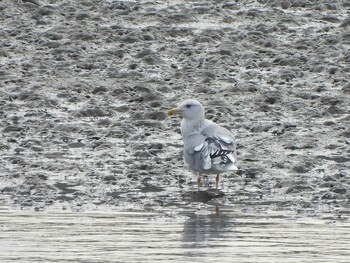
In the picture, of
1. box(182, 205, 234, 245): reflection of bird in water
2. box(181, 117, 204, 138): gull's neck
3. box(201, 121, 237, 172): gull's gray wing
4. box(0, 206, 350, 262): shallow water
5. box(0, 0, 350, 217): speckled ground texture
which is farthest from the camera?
box(181, 117, 204, 138): gull's neck

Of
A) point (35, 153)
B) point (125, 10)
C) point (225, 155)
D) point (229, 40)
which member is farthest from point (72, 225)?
point (125, 10)

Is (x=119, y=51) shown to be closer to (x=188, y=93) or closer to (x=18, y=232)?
(x=188, y=93)

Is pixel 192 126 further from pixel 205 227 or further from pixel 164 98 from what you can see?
pixel 164 98

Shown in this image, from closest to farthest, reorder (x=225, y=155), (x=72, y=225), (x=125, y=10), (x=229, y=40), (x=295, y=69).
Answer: (x=72, y=225), (x=225, y=155), (x=295, y=69), (x=229, y=40), (x=125, y=10)

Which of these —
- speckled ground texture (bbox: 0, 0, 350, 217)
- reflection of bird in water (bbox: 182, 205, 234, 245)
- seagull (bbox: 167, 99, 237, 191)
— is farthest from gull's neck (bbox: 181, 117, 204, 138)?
reflection of bird in water (bbox: 182, 205, 234, 245)

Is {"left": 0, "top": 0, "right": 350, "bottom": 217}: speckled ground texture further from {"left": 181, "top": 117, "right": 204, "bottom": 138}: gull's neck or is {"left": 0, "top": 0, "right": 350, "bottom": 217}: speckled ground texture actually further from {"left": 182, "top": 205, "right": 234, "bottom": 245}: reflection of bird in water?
{"left": 182, "top": 205, "right": 234, "bottom": 245}: reflection of bird in water

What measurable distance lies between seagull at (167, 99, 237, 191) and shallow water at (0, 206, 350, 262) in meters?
0.78

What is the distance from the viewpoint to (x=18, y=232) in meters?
12.3

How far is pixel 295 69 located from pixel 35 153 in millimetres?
5732

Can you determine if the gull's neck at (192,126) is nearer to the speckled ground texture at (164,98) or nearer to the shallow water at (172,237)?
the speckled ground texture at (164,98)

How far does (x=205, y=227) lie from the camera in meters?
12.7

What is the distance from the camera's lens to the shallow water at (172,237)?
11305 millimetres

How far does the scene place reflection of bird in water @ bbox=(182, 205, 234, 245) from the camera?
12117mm

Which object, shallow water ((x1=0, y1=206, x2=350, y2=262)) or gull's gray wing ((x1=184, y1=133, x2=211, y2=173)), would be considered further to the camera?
gull's gray wing ((x1=184, y1=133, x2=211, y2=173))
